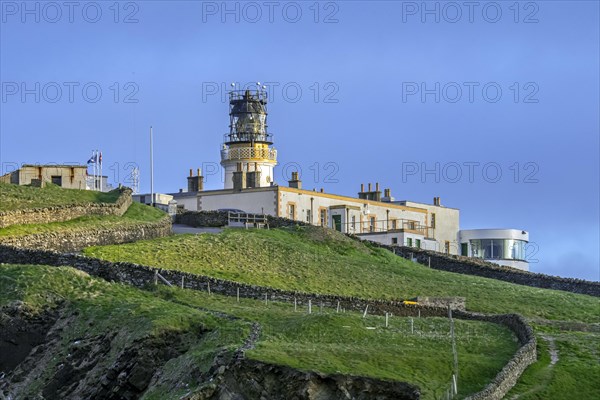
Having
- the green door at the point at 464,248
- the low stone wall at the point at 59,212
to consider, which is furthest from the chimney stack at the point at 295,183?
the low stone wall at the point at 59,212

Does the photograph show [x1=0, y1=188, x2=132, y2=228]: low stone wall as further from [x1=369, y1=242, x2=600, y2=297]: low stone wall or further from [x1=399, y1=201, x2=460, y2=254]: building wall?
[x1=399, y1=201, x2=460, y2=254]: building wall

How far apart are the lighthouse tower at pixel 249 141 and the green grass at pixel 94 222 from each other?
32949 millimetres

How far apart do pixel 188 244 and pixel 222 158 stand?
46270 millimetres

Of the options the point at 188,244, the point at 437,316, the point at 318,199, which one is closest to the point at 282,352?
the point at 437,316

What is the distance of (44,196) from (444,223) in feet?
158

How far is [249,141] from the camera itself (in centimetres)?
13962

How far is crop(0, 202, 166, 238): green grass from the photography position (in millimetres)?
91056

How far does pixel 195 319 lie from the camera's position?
67.3 metres

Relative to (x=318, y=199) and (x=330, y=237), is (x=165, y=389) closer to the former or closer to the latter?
(x=330, y=237)

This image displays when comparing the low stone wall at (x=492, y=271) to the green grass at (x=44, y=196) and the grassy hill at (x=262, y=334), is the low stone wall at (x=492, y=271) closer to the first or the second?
the green grass at (x=44, y=196)

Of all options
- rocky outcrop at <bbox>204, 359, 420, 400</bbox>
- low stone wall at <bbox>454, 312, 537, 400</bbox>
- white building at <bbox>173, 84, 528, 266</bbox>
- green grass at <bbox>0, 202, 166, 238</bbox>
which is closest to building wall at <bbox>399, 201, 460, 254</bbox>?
white building at <bbox>173, 84, 528, 266</bbox>

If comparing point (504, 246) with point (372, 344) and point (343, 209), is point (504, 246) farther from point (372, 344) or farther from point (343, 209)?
point (372, 344)

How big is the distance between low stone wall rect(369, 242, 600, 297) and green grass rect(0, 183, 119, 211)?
18.7m

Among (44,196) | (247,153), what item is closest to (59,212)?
(44,196)
